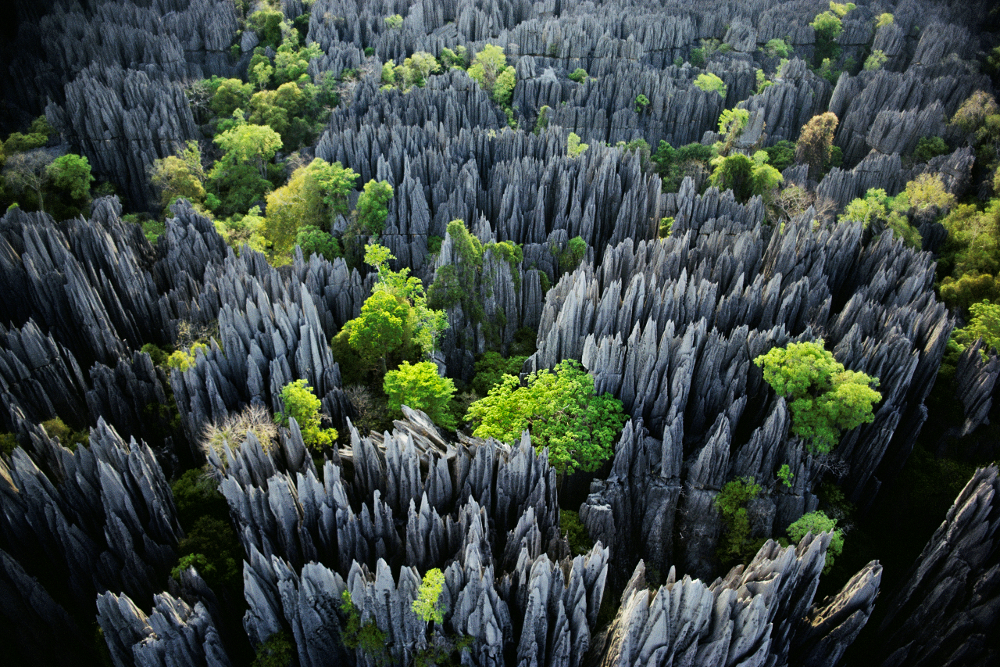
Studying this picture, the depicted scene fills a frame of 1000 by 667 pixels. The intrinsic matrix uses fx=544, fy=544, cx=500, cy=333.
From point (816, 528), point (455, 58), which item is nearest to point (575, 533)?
point (816, 528)

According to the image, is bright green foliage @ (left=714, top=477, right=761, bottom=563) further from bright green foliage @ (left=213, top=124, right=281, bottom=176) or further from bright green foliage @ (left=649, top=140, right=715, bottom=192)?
bright green foliage @ (left=213, top=124, right=281, bottom=176)

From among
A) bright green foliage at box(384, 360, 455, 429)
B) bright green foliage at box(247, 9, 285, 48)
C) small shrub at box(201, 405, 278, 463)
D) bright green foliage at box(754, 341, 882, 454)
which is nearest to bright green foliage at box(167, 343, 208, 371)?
small shrub at box(201, 405, 278, 463)

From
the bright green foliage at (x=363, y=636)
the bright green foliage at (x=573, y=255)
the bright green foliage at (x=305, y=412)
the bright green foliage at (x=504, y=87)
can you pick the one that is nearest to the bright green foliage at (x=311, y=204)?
the bright green foliage at (x=573, y=255)

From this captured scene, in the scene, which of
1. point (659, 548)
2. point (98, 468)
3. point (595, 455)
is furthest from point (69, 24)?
point (659, 548)

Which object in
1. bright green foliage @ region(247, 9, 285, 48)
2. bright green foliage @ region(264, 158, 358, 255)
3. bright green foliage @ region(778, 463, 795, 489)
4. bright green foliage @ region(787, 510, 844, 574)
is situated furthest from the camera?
bright green foliage @ region(247, 9, 285, 48)

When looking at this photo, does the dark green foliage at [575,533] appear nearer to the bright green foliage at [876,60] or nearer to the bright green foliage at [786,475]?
the bright green foliage at [786,475]

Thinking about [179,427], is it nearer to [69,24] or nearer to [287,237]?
[287,237]

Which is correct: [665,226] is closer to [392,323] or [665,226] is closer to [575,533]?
[392,323]
